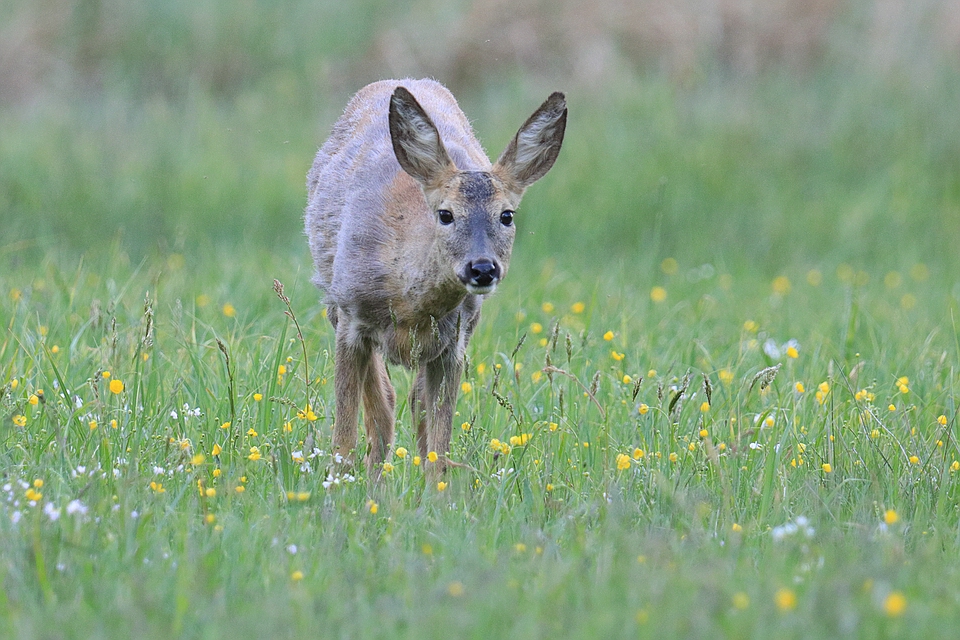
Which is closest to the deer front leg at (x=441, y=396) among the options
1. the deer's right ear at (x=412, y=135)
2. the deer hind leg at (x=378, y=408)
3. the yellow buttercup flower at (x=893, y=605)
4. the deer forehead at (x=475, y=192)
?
the deer hind leg at (x=378, y=408)

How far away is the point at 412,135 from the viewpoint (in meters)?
5.25

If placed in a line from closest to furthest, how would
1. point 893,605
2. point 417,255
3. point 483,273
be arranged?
1. point 893,605
2. point 483,273
3. point 417,255

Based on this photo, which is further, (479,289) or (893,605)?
(479,289)

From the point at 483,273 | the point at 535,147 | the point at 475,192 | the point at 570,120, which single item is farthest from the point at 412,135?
the point at 570,120

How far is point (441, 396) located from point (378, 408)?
0.68 metres

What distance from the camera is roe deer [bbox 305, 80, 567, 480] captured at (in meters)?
5.04

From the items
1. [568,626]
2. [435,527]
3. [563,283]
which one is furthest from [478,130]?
[568,626]

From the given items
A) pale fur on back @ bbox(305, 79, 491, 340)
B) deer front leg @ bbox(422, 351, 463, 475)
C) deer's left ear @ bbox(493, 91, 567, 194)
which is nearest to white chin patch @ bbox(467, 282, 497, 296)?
pale fur on back @ bbox(305, 79, 491, 340)

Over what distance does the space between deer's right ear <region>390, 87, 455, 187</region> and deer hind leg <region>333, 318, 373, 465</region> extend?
29.8 inches

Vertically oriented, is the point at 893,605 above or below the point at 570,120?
below

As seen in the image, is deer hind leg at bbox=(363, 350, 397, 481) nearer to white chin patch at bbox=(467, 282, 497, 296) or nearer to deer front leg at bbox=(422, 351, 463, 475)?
deer front leg at bbox=(422, 351, 463, 475)

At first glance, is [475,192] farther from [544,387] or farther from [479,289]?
[544,387]

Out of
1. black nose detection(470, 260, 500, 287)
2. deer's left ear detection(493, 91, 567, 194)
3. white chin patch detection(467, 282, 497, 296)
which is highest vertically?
deer's left ear detection(493, 91, 567, 194)

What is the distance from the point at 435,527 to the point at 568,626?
3.13ft
